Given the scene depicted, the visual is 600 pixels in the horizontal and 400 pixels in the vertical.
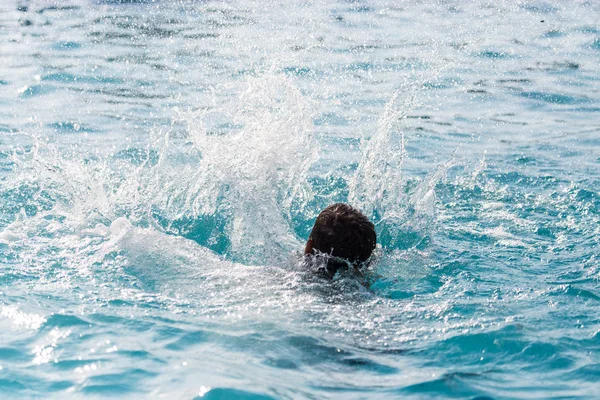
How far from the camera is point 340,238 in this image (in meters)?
4.97

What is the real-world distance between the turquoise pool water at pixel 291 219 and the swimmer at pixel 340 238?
16 cm

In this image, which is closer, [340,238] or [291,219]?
[340,238]

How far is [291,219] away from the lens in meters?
6.68

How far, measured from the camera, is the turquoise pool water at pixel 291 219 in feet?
13.3

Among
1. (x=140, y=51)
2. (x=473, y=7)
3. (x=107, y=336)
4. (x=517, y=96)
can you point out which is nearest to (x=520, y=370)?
(x=107, y=336)

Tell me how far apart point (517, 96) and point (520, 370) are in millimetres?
7543

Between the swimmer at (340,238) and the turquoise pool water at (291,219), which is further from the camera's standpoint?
the swimmer at (340,238)

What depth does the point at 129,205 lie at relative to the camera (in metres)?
6.59

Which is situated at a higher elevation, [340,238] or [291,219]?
[340,238]

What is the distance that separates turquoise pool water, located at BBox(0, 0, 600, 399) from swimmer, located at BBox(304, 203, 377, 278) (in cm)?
16

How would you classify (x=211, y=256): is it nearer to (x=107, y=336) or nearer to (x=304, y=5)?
(x=107, y=336)

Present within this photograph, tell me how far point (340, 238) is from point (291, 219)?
5.74 ft

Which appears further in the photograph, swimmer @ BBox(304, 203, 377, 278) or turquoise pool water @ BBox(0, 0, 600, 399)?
swimmer @ BBox(304, 203, 377, 278)

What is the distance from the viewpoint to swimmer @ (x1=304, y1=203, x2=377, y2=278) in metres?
4.98
